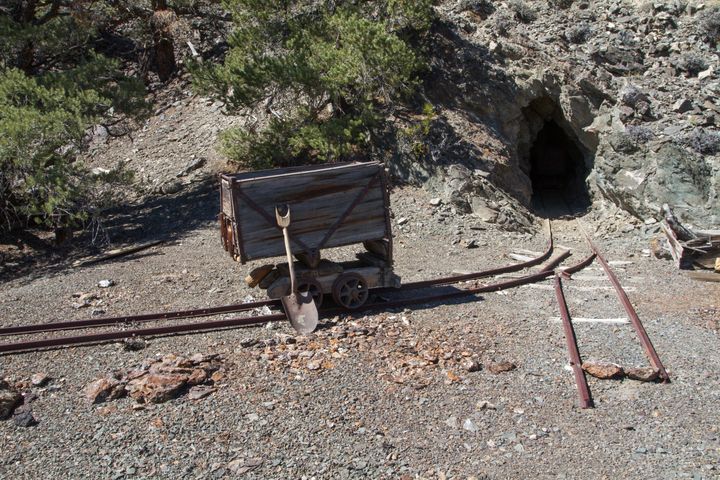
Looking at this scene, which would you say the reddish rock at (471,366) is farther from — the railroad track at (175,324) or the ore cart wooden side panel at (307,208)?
the ore cart wooden side panel at (307,208)

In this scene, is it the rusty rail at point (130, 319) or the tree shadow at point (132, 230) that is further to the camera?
the tree shadow at point (132, 230)

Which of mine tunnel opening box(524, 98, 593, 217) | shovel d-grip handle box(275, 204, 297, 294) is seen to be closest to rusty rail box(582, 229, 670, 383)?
shovel d-grip handle box(275, 204, 297, 294)

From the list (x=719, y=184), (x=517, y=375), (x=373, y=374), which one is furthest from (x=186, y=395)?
(x=719, y=184)

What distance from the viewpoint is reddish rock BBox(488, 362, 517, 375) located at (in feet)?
23.4

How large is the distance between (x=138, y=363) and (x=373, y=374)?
8.26ft

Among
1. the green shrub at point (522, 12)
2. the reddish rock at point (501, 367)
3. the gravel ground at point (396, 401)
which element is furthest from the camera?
the green shrub at point (522, 12)

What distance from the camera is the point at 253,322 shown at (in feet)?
28.0

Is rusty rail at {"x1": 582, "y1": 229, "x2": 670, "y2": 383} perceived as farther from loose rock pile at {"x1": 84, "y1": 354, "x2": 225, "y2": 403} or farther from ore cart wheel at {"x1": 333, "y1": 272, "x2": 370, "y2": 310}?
loose rock pile at {"x1": 84, "y1": 354, "x2": 225, "y2": 403}

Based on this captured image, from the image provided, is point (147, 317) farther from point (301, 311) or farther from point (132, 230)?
point (132, 230)

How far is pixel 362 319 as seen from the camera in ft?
28.8

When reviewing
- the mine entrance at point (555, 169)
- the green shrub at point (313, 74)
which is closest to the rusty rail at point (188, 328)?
the green shrub at point (313, 74)

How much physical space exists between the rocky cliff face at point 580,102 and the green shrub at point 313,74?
160 centimetres

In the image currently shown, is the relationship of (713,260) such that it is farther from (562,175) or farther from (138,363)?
(562,175)

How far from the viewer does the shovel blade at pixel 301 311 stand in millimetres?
8305
